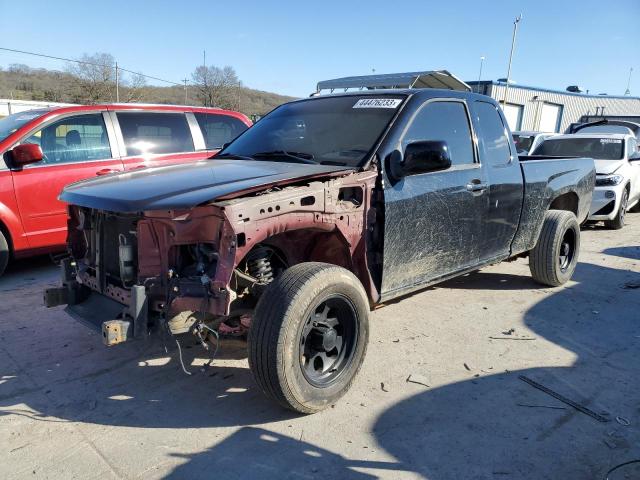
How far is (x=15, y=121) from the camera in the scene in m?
5.71

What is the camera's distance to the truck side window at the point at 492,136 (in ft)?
14.0

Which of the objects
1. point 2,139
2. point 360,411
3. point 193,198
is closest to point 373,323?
point 360,411

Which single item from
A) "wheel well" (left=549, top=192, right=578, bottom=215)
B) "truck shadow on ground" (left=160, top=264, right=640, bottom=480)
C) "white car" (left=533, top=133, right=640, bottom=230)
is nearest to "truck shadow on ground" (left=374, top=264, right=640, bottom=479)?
"truck shadow on ground" (left=160, top=264, right=640, bottom=480)

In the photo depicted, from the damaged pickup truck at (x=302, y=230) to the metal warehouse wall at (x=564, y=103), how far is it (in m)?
27.8

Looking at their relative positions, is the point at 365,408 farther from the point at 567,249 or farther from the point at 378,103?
the point at 567,249

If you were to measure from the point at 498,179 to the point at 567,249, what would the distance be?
6.25 ft

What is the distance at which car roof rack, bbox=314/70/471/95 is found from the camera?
19.4 feet

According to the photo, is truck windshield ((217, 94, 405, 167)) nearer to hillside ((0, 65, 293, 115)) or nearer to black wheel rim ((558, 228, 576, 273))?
black wheel rim ((558, 228, 576, 273))

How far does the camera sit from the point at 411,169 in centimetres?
329

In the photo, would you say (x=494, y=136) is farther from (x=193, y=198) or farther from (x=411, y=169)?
(x=193, y=198)

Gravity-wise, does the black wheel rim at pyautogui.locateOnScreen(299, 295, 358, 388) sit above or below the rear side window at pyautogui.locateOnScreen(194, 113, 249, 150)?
below

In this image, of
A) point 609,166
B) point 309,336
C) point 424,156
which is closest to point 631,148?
point 609,166

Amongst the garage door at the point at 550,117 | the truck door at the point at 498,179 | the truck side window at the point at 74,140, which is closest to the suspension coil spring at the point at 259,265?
the truck door at the point at 498,179

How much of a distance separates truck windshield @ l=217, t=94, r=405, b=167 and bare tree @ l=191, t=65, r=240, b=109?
43451 millimetres
